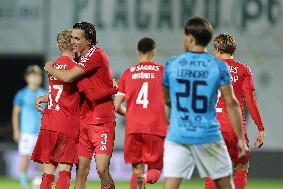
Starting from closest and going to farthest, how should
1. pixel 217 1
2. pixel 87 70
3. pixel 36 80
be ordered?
1. pixel 87 70
2. pixel 36 80
3. pixel 217 1

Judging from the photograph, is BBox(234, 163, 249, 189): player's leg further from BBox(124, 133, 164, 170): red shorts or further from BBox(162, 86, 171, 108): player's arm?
BBox(162, 86, 171, 108): player's arm

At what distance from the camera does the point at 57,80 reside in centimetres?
1052

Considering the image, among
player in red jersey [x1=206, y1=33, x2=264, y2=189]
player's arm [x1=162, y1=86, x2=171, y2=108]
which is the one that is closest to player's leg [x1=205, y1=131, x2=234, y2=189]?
player in red jersey [x1=206, y1=33, x2=264, y2=189]

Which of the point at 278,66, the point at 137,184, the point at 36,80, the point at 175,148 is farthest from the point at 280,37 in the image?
the point at 175,148

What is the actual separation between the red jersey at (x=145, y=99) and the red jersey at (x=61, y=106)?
806mm

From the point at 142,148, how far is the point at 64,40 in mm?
1547

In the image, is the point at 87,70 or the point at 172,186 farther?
the point at 87,70

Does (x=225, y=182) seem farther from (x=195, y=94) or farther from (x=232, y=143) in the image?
(x=232, y=143)

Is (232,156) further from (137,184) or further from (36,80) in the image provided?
(36,80)

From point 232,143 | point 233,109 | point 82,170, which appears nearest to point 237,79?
point 232,143

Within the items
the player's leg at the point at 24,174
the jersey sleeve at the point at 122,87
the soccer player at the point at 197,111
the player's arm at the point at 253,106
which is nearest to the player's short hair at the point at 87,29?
the jersey sleeve at the point at 122,87

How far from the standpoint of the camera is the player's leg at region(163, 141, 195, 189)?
8.34m

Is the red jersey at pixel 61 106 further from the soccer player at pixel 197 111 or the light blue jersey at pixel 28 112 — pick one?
the light blue jersey at pixel 28 112

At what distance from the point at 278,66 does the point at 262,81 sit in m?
0.40
